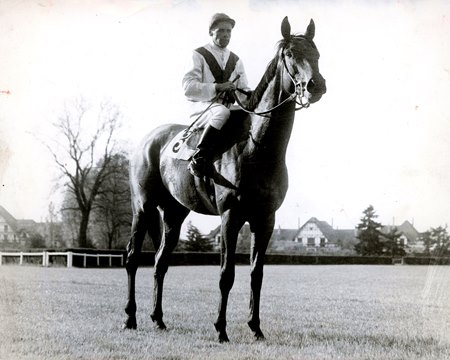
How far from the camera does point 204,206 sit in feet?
20.2

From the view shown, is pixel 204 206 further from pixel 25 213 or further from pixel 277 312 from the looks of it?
pixel 25 213

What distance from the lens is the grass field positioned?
529 cm

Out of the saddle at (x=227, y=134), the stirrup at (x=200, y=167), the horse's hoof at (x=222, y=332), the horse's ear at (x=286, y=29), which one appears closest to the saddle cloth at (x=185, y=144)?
the saddle at (x=227, y=134)

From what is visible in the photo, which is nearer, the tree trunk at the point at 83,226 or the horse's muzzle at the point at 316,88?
the horse's muzzle at the point at 316,88

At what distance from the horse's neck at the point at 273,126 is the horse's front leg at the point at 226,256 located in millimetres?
697

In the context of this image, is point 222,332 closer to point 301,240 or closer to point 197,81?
point 197,81

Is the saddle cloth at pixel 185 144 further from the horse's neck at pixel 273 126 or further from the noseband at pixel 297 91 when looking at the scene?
the noseband at pixel 297 91

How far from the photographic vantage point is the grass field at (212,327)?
5.29m

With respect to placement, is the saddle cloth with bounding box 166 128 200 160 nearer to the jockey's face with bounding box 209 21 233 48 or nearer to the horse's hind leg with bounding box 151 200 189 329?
the horse's hind leg with bounding box 151 200 189 329

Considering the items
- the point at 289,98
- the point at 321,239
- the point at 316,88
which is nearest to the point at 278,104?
the point at 289,98

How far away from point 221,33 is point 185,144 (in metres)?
1.28

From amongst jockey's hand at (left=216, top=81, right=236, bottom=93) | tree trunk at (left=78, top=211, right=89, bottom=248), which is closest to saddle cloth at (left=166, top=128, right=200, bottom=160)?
jockey's hand at (left=216, top=81, right=236, bottom=93)

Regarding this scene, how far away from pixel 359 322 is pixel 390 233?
15.4ft

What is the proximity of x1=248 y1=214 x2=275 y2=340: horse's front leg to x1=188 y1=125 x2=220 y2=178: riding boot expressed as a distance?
2.49 feet
